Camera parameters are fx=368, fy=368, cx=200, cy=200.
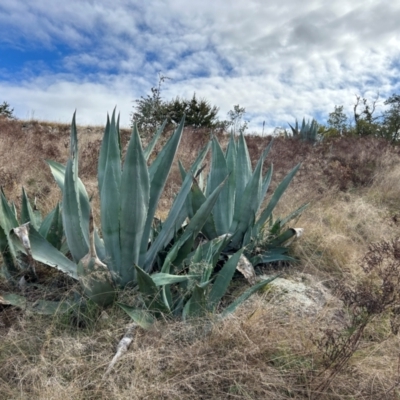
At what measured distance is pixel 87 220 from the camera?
2145 millimetres

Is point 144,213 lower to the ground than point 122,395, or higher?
higher

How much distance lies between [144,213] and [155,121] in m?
7.69

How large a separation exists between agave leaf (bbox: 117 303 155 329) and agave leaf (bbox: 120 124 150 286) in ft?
1.18

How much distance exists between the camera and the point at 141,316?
187 cm

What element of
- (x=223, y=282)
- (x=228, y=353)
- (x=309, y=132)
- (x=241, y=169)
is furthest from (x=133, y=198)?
(x=309, y=132)

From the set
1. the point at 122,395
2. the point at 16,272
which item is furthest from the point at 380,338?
the point at 16,272

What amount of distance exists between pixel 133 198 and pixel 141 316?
606 millimetres

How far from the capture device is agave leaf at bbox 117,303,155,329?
1.80 m

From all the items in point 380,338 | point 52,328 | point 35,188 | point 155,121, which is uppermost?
point 155,121

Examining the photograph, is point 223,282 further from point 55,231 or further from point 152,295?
point 55,231

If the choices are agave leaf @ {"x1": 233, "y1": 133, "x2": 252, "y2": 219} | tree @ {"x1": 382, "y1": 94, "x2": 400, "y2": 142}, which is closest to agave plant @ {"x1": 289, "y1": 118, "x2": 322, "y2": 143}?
tree @ {"x1": 382, "y1": 94, "x2": 400, "y2": 142}

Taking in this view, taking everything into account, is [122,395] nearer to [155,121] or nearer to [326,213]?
[326,213]

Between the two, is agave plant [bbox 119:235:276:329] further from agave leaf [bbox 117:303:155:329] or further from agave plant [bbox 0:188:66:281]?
agave plant [bbox 0:188:66:281]

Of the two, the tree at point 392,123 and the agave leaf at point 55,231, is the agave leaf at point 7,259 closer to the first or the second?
the agave leaf at point 55,231
